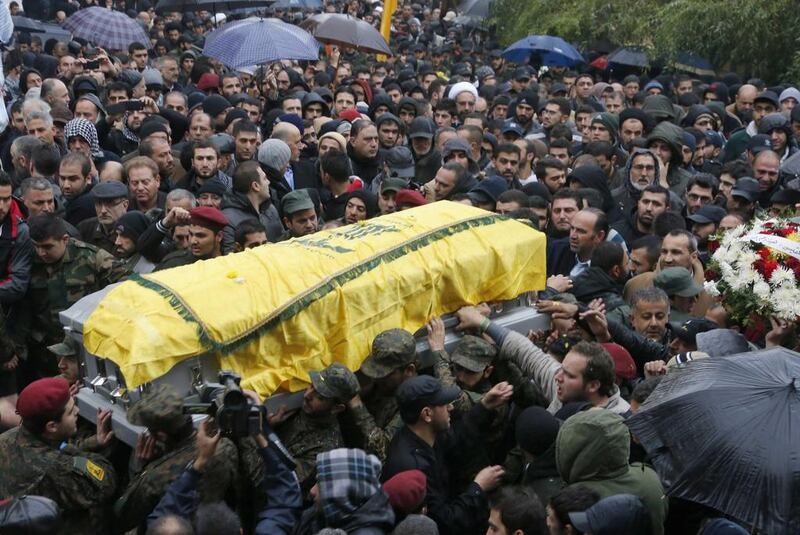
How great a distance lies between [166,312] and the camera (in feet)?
13.5

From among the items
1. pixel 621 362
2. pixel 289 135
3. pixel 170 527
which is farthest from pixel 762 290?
pixel 289 135

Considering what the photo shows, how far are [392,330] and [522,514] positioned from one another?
4.09 feet

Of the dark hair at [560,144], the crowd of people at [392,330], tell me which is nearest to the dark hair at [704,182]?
the crowd of people at [392,330]

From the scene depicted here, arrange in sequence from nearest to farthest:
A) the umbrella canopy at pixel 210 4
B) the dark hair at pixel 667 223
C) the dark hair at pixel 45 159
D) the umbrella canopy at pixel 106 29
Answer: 1. the dark hair at pixel 667 223
2. the dark hair at pixel 45 159
3. the umbrella canopy at pixel 106 29
4. the umbrella canopy at pixel 210 4

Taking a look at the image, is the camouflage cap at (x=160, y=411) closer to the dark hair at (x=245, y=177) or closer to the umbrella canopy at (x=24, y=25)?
the dark hair at (x=245, y=177)

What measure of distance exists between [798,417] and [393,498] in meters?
1.44

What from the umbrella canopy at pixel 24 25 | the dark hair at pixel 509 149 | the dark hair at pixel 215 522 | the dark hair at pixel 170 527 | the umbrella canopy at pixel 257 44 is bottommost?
the umbrella canopy at pixel 24 25

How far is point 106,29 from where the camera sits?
12.4 metres

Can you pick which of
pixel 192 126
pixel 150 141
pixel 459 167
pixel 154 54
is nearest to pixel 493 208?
pixel 459 167

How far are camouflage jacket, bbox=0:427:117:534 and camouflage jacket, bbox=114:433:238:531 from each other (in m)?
0.10

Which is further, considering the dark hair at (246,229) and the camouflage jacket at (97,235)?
the camouflage jacket at (97,235)

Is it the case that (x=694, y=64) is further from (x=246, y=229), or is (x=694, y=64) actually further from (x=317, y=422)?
(x=317, y=422)

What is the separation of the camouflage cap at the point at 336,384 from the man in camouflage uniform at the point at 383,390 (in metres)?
0.15

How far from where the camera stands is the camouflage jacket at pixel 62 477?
12.9 ft
